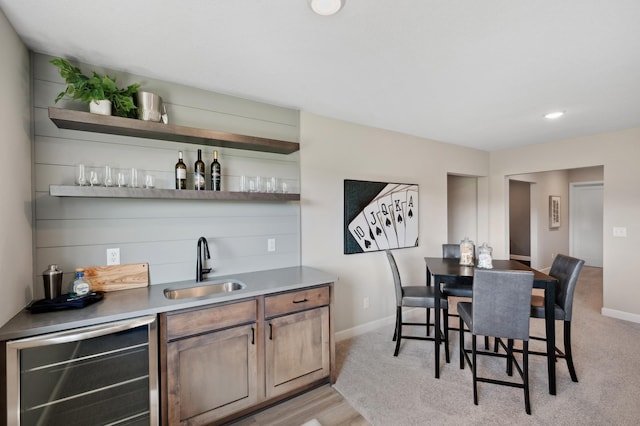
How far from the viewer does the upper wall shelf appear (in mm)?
1707

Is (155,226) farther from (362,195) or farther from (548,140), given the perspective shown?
(548,140)

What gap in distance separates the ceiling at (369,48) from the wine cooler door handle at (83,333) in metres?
1.65

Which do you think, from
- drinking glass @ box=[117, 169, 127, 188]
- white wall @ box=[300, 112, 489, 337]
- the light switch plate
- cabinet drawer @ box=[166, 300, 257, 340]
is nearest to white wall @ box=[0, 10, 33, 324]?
drinking glass @ box=[117, 169, 127, 188]

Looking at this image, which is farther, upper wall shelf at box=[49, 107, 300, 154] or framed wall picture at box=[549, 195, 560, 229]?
framed wall picture at box=[549, 195, 560, 229]

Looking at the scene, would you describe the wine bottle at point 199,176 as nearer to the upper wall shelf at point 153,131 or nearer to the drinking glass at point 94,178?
the upper wall shelf at point 153,131

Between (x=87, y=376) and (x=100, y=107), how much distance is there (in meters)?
1.61

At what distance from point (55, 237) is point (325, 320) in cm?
198

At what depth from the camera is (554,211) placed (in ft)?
20.7

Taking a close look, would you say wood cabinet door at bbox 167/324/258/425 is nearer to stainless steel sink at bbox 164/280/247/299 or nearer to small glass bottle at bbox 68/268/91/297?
stainless steel sink at bbox 164/280/247/299

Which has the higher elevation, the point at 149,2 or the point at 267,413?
the point at 149,2

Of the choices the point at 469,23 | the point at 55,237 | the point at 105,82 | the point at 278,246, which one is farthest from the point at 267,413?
the point at 469,23

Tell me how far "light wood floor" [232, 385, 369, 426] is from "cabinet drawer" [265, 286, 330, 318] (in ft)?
A: 2.34

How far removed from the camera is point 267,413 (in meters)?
2.03

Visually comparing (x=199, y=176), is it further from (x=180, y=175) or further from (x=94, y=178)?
(x=94, y=178)
